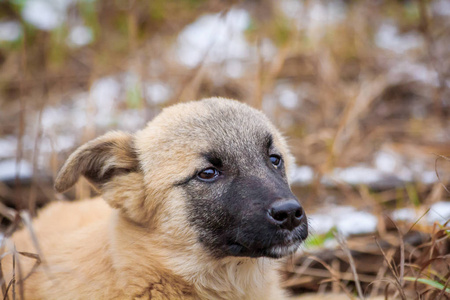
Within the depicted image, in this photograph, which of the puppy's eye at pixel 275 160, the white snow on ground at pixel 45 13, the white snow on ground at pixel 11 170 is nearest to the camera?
the puppy's eye at pixel 275 160

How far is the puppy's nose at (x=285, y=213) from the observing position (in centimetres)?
278

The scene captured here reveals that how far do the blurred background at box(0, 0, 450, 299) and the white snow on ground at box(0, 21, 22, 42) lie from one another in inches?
1.4

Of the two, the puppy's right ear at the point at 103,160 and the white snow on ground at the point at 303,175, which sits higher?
the puppy's right ear at the point at 103,160

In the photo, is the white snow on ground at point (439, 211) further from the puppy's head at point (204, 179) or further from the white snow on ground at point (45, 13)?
the white snow on ground at point (45, 13)

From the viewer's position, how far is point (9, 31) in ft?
28.0

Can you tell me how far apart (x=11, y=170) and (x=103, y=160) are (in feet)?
9.03

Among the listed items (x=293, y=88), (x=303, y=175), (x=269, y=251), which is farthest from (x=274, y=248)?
(x=293, y=88)

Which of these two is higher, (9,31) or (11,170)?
(9,31)

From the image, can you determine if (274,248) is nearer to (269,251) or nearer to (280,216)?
(269,251)

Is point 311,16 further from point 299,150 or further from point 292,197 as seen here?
point 292,197

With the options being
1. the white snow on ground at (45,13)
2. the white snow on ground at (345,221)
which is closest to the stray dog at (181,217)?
the white snow on ground at (345,221)

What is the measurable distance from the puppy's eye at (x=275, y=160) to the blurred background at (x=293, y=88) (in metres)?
1.07

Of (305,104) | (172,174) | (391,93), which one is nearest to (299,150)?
(305,104)

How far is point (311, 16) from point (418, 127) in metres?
3.54
